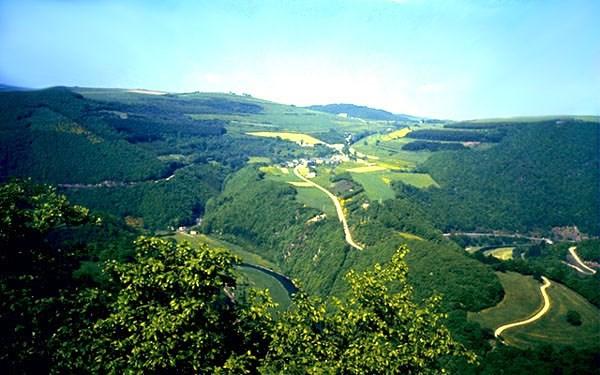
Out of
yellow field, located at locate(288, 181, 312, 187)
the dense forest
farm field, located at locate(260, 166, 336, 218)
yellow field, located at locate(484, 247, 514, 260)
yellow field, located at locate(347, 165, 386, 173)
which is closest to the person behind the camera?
the dense forest

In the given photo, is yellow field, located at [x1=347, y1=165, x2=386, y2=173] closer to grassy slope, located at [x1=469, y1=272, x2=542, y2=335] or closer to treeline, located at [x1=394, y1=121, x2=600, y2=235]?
treeline, located at [x1=394, y1=121, x2=600, y2=235]

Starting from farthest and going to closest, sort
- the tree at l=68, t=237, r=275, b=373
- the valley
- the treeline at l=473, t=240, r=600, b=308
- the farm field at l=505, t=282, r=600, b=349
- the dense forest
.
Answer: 1. the treeline at l=473, t=240, r=600, b=308
2. the valley
3. the farm field at l=505, t=282, r=600, b=349
4. the dense forest
5. the tree at l=68, t=237, r=275, b=373

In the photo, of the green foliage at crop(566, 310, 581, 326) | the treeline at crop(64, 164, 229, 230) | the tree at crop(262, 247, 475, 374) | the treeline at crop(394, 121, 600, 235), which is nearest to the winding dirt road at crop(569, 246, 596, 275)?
the treeline at crop(394, 121, 600, 235)

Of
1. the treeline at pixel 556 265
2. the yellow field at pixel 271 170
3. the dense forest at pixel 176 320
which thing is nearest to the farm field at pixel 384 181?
the treeline at pixel 556 265

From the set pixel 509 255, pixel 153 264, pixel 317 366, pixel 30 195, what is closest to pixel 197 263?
pixel 153 264

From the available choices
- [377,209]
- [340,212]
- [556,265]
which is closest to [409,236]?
[377,209]

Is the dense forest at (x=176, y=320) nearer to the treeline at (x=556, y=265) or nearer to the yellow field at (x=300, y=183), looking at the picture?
the treeline at (x=556, y=265)
